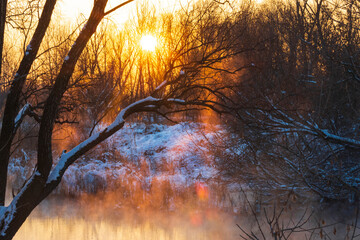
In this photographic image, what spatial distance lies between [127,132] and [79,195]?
7.69 m

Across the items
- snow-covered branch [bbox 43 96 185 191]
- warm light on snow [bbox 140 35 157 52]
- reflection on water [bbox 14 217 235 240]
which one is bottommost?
reflection on water [bbox 14 217 235 240]

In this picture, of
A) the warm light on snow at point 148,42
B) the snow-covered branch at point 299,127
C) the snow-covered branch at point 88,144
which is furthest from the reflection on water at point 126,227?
the warm light on snow at point 148,42

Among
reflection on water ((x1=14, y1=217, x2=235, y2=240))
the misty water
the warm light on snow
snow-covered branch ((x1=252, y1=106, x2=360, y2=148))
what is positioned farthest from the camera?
the warm light on snow

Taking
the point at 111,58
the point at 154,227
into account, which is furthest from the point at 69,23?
A: the point at 154,227

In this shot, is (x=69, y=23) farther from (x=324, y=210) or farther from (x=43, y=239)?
(x=324, y=210)

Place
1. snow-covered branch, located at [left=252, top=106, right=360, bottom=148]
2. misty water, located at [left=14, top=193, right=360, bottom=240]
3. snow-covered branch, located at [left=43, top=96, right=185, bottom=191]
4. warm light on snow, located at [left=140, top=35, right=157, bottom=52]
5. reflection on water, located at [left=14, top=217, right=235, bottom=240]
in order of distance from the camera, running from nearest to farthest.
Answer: snow-covered branch, located at [left=43, top=96, right=185, bottom=191], snow-covered branch, located at [left=252, top=106, right=360, bottom=148], misty water, located at [left=14, top=193, right=360, bottom=240], reflection on water, located at [left=14, top=217, right=235, bottom=240], warm light on snow, located at [left=140, top=35, right=157, bottom=52]

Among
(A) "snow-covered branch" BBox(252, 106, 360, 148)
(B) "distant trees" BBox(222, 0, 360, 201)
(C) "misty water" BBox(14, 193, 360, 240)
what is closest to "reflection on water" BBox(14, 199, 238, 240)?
(C) "misty water" BBox(14, 193, 360, 240)

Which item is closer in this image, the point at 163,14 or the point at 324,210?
the point at 324,210

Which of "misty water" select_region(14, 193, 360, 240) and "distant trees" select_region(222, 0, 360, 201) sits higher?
"distant trees" select_region(222, 0, 360, 201)

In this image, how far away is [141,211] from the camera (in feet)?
41.4

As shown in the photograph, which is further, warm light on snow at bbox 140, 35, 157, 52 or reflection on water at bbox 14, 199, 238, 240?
warm light on snow at bbox 140, 35, 157, 52

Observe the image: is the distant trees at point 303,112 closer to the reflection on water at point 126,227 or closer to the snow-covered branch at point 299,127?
the snow-covered branch at point 299,127

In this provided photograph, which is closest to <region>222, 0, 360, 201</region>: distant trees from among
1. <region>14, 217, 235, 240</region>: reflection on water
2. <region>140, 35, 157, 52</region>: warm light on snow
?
<region>14, 217, 235, 240</region>: reflection on water

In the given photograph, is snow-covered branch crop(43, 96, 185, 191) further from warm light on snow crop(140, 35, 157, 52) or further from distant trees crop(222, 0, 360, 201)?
warm light on snow crop(140, 35, 157, 52)
